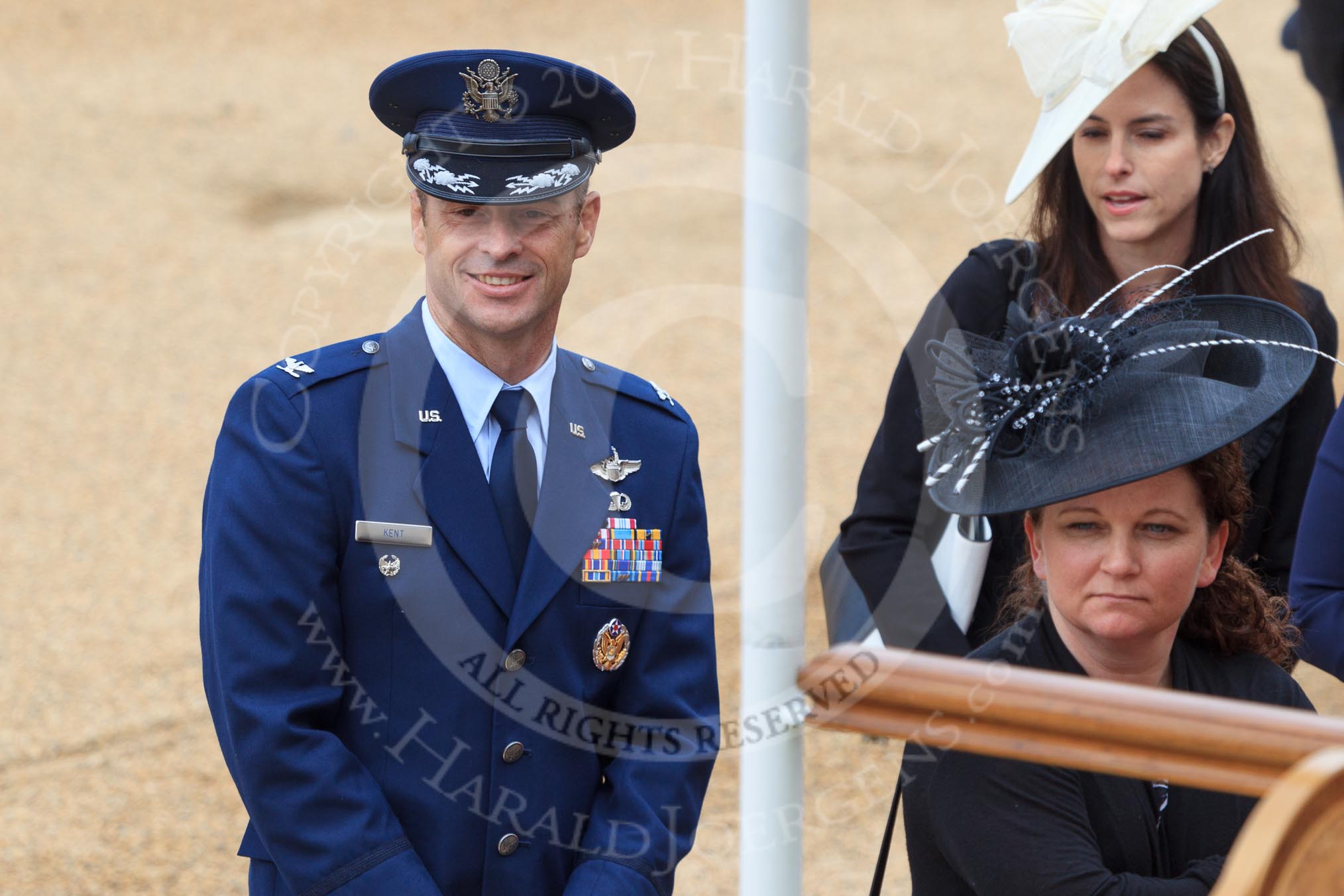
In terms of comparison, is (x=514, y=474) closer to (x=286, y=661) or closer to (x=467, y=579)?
(x=467, y=579)

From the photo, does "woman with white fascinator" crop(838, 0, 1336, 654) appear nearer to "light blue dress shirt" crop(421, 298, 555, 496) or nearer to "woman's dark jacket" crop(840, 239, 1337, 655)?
"woman's dark jacket" crop(840, 239, 1337, 655)

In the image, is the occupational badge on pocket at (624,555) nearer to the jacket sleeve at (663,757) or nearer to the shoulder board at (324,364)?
the jacket sleeve at (663,757)

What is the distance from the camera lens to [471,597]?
2072 mm

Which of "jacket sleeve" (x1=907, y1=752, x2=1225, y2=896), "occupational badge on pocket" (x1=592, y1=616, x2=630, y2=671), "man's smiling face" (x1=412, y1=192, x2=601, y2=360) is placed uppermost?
"man's smiling face" (x1=412, y1=192, x2=601, y2=360)

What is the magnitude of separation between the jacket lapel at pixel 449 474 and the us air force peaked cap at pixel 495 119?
248 mm

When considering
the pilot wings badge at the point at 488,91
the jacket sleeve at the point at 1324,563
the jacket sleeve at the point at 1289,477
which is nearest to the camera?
the pilot wings badge at the point at 488,91

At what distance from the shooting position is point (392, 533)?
6.65 ft

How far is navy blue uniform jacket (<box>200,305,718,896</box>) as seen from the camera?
1952 mm

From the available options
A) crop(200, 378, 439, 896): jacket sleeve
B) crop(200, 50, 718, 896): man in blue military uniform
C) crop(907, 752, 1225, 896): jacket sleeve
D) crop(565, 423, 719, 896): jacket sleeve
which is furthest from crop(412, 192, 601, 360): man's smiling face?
crop(907, 752, 1225, 896): jacket sleeve

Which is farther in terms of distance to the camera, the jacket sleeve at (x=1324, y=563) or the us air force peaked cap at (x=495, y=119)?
the jacket sleeve at (x=1324, y=563)

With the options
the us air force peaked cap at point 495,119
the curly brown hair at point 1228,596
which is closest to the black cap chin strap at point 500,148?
the us air force peaked cap at point 495,119

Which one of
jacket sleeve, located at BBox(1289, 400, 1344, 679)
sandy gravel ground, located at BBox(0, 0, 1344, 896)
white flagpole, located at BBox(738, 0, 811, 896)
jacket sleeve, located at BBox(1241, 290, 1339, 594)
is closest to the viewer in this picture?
white flagpole, located at BBox(738, 0, 811, 896)

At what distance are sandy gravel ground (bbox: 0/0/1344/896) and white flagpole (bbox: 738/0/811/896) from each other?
8.51 feet

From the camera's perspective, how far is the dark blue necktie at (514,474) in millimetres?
2123
